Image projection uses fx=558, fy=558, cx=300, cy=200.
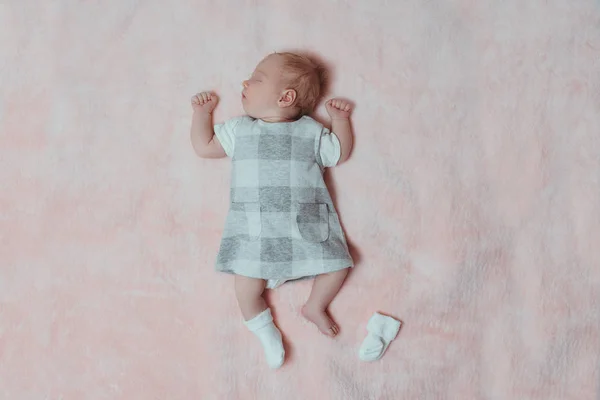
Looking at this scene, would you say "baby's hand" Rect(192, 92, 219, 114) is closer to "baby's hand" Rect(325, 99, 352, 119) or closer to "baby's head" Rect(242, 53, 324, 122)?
"baby's head" Rect(242, 53, 324, 122)

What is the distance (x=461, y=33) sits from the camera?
1.23m

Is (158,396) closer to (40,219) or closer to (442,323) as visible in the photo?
(40,219)

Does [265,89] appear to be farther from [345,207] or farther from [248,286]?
[248,286]

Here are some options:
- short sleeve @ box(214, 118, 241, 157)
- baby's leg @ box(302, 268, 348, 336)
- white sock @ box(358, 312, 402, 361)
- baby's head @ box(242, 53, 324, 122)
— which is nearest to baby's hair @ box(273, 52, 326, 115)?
baby's head @ box(242, 53, 324, 122)

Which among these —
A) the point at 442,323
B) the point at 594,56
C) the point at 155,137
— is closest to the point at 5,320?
the point at 155,137

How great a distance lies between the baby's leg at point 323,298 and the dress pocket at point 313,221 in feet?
0.28

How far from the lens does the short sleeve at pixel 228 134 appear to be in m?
1.19

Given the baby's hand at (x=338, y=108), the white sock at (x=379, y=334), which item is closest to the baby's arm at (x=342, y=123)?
the baby's hand at (x=338, y=108)

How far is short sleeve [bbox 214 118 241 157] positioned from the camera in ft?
3.91

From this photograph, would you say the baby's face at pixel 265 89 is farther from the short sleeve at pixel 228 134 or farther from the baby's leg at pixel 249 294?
the baby's leg at pixel 249 294

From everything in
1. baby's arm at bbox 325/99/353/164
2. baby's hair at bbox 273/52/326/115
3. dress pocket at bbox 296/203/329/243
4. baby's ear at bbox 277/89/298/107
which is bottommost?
dress pocket at bbox 296/203/329/243

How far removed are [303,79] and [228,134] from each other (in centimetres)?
20

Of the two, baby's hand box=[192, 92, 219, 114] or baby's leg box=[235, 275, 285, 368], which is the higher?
baby's hand box=[192, 92, 219, 114]

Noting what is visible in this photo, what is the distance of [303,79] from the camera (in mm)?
1154
